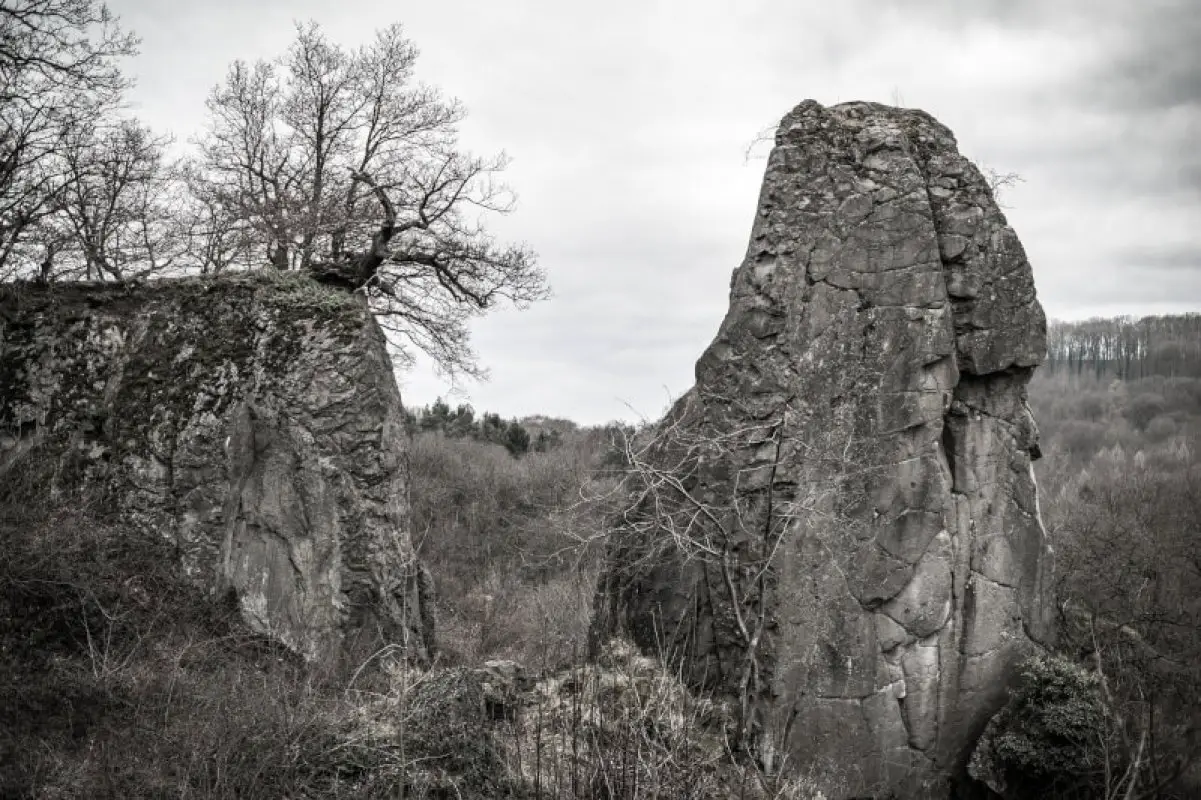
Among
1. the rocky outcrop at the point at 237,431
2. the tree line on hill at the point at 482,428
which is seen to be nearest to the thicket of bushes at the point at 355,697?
the rocky outcrop at the point at 237,431

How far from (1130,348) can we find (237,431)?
66.6m

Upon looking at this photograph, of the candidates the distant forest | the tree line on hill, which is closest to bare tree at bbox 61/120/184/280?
the tree line on hill

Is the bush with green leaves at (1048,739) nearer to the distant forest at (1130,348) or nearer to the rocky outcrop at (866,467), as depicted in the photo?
the rocky outcrop at (866,467)

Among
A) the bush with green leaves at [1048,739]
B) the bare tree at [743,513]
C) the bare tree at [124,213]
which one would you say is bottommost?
the bush with green leaves at [1048,739]

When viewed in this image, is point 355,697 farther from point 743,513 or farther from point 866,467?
point 866,467

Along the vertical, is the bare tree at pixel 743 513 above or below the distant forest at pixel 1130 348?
below

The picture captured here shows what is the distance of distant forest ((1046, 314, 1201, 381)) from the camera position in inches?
2335

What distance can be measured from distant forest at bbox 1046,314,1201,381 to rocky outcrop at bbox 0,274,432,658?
5939cm

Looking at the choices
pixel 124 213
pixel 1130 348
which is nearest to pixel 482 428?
pixel 124 213

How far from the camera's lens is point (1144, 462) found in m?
42.7

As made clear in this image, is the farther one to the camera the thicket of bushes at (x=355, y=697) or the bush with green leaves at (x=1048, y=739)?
the bush with green leaves at (x=1048, y=739)

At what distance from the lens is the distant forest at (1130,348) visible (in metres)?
59.3

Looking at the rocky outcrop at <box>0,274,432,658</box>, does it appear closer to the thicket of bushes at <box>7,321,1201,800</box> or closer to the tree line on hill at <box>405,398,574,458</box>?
the thicket of bushes at <box>7,321,1201,800</box>

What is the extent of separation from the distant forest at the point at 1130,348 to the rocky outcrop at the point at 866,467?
54097mm
